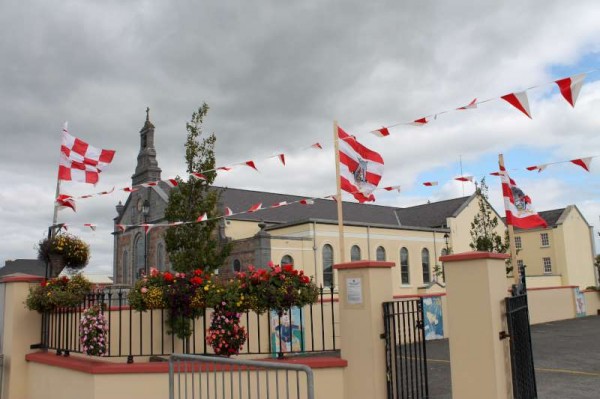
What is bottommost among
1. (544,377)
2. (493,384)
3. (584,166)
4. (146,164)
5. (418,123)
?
(544,377)

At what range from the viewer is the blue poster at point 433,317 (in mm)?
19625

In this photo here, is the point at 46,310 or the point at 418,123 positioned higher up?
the point at 418,123

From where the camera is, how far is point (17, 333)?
9.92m

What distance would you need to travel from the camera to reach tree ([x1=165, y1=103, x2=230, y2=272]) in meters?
18.9

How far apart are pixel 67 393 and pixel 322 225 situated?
93.8 ft

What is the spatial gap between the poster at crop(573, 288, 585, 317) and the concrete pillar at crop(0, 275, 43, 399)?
28.2m

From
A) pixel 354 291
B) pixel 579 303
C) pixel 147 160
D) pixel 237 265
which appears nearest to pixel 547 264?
pixel 579 303

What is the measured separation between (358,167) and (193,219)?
9.97m

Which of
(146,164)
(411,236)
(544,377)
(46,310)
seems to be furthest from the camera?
(146,164)

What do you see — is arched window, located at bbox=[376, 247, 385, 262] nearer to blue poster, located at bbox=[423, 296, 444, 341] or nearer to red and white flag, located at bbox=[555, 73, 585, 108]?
blue poster, located at bbox=[423, 296, 444, 341]

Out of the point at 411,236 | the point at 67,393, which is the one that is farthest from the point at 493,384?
the point at 411,236

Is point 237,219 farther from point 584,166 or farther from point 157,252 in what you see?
point 584,166

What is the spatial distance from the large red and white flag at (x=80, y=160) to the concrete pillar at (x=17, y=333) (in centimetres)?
248

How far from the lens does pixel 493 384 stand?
6.39m
